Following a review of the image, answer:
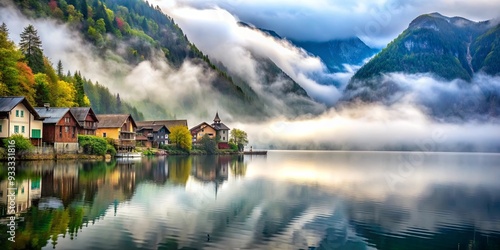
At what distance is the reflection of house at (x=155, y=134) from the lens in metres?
131

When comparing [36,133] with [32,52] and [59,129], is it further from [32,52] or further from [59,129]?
[32,52]

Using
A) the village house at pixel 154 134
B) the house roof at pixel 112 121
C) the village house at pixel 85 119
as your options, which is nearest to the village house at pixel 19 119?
the village house at pixel 85 119

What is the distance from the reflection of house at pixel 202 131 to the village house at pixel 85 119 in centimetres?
6774

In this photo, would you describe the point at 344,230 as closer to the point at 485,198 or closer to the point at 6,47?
the point at 485,198

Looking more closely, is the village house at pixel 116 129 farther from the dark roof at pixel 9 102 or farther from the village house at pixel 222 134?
the village house at pixel 222 134

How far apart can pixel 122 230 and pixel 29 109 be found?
53.0 metres

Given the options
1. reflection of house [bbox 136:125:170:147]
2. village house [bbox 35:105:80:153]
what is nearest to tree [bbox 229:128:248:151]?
reflection of house [bbox 136:125:170:147]

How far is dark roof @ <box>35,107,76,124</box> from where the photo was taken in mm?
73250

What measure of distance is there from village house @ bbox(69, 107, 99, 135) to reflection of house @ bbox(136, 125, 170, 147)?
38413 millimetres

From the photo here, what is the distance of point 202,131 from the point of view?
160m

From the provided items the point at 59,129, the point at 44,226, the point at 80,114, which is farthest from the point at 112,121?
the point at 44,226

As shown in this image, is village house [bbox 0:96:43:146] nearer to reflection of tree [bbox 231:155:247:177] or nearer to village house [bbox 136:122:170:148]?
reflection of tree [bbox 231:155:247:177]

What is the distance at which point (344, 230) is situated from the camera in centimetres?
2391

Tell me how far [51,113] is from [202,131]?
85979mm
